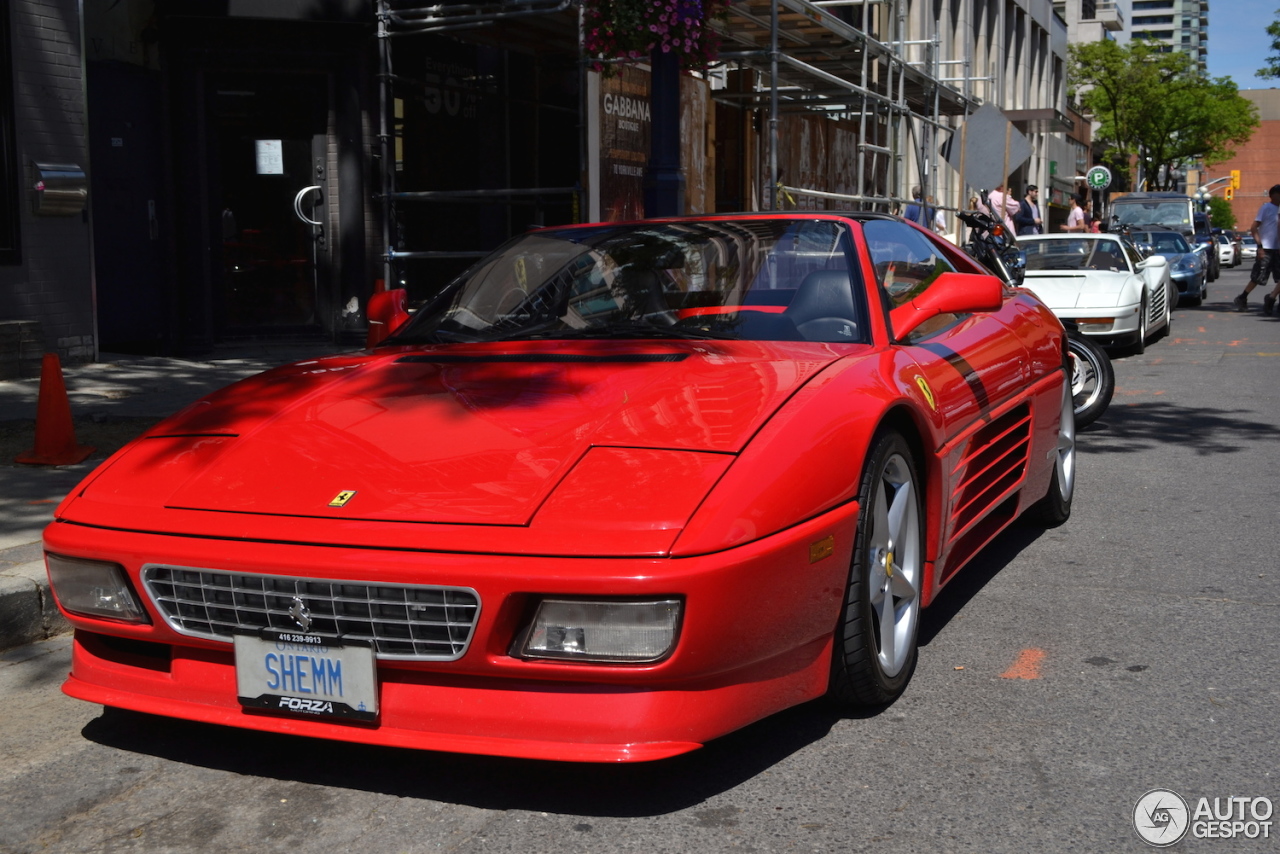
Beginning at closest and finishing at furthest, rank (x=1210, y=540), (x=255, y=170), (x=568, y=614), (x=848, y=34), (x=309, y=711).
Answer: (x=568, y=614), (x=309, y=711), (x=1210, y=540), (x=255, y=170), (x=848, y=34)

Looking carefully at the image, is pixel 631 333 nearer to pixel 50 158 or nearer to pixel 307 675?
pixel 307 675

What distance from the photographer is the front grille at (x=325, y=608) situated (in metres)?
2.76

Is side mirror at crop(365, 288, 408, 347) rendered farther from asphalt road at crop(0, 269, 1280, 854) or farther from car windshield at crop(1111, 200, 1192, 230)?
car windshield at crop(1111, 200, 1192, 230)

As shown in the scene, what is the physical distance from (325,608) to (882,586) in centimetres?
145

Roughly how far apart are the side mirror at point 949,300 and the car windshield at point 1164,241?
2146 cm

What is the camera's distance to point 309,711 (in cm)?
288

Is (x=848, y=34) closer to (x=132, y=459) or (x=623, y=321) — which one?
(x=623, y=321)

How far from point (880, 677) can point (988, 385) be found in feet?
4.68

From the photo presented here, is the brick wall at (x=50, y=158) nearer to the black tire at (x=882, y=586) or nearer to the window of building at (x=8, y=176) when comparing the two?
the window of building at (x=8, y=176)

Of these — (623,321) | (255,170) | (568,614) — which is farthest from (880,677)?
(255,170)

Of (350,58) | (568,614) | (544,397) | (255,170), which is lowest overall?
(568,614)

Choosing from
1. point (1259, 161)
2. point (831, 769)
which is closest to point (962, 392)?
point (831, 769)

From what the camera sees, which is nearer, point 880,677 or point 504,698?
point 504,698

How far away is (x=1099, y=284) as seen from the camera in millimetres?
13359
